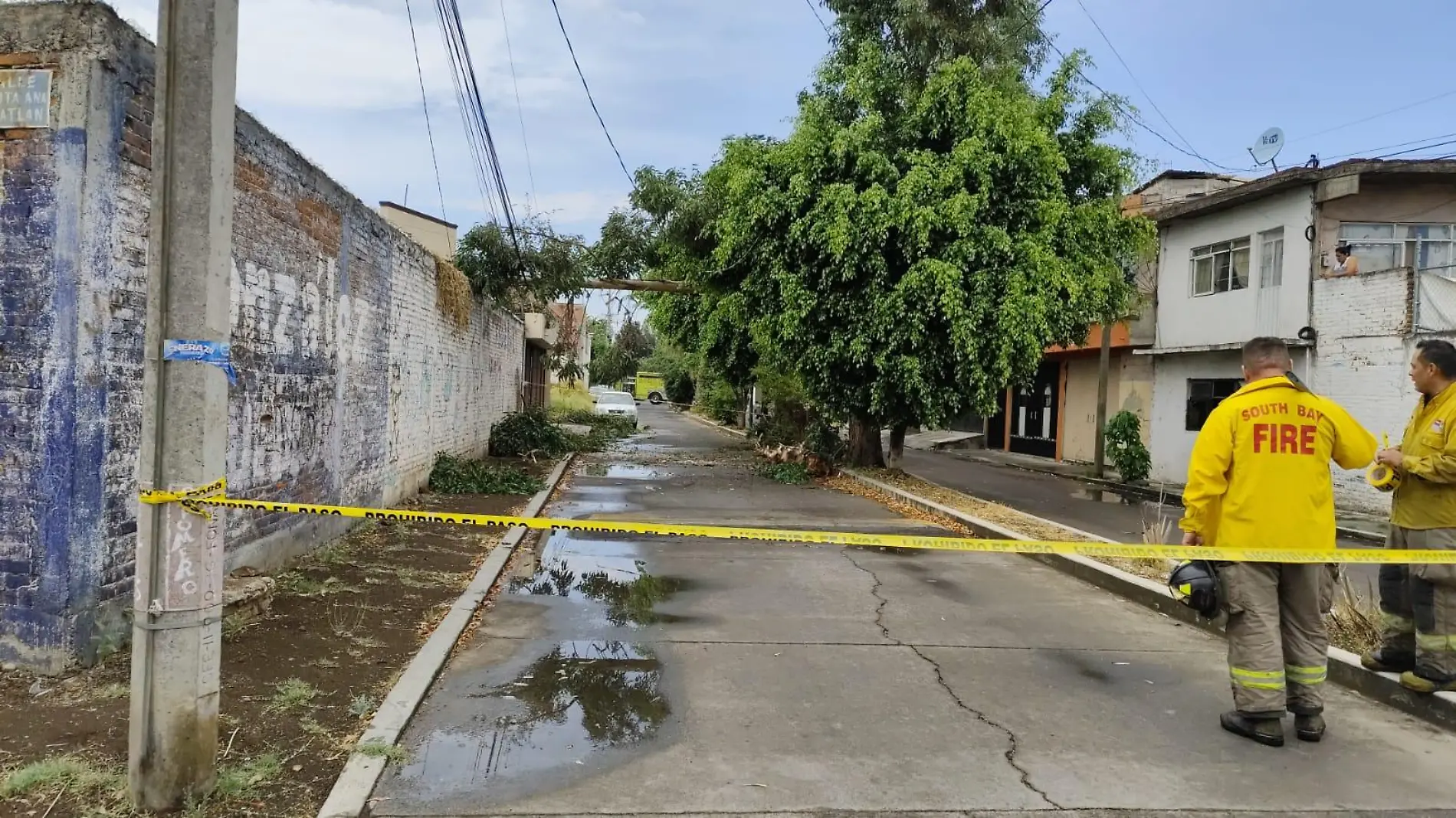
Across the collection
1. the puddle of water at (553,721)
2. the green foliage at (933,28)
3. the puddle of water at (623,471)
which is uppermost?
the green foliage at (933,28)

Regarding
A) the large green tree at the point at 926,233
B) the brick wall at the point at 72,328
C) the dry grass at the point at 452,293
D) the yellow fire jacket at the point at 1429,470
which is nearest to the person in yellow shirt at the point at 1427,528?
the yellow fire jacket at the point at 1429,470

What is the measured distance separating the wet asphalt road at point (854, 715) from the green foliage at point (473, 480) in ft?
15.9

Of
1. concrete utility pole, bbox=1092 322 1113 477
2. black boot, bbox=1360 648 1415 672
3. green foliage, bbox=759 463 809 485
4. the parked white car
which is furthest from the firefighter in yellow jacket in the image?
the parked white car

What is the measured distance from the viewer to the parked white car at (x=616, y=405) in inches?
1358

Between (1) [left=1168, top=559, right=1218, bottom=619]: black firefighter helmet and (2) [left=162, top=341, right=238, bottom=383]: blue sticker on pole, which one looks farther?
(1) [left=1168, top=559, right=1218, bottom=619]: black firefighter helmet

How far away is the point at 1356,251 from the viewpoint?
1633 centimetres

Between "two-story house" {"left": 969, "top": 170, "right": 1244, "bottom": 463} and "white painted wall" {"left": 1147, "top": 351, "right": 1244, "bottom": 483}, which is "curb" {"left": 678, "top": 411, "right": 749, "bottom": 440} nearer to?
"two-story house" {"left": 969, "top": 170, "right": 1244, "bottom": 463}

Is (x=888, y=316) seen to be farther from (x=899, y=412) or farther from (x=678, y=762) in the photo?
(x=678, y=762)

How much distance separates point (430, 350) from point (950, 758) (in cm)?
963

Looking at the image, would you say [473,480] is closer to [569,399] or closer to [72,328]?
[72,328]

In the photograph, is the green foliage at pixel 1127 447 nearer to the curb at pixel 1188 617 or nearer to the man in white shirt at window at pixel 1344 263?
the man in white shirt at window at pixel 1344 263

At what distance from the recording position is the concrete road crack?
3.89 metres

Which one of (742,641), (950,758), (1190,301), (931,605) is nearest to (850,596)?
(931,605)

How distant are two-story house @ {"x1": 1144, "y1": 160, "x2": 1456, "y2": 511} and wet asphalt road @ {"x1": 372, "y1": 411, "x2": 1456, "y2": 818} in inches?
425
